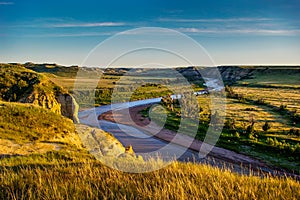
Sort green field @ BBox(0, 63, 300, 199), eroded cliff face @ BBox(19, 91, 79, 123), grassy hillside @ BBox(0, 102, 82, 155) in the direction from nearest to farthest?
green field @ BBox(0, 63, 300, 199) → grassy hillside @ BBox(0, 102, 82, 155) → eroded cliff face @ BBox(19, 91, 79, 123)

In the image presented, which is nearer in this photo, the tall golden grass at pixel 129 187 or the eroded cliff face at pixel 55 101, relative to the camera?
the tall golden grass at pixel 129 187

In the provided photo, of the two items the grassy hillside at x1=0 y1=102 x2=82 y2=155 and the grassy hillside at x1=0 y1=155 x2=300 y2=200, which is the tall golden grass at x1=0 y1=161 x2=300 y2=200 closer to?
the grassy hillside at x1=0 y1=155 x2=300 y2=200

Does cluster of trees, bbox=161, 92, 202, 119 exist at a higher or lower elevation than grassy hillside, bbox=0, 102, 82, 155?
lower

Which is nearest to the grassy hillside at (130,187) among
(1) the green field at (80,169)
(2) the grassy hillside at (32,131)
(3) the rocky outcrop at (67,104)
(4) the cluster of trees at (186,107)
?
(1) the green field at (80,169)

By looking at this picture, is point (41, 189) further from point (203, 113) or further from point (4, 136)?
point (203, 113)

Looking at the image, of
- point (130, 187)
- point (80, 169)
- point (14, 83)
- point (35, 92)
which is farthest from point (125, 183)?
point (14, 83)

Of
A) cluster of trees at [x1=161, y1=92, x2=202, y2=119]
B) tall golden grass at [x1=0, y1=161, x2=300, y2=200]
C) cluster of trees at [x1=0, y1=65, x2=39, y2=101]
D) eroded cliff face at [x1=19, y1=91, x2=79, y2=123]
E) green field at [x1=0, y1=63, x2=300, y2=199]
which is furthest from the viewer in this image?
cluster of trees at [x1=161, y1=92, x2=202, y2=119]

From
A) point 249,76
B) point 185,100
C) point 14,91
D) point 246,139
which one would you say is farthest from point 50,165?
point 249,76

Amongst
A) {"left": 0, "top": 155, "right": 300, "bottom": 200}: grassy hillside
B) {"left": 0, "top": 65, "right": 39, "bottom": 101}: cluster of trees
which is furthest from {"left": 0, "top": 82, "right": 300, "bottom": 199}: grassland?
{"left": 0, "top": 65, "right": 39, "bottom": 101}: cluster of trees

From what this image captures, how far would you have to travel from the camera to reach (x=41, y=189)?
464 cm

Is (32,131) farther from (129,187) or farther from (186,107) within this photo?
(186,107)

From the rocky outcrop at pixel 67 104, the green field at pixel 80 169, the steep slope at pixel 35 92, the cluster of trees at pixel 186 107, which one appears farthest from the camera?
the cluster of trees at pixel 186 107

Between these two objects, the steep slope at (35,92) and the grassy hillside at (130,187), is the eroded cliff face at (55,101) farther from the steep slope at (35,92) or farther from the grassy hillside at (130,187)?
the grassy hillside at (130,187)

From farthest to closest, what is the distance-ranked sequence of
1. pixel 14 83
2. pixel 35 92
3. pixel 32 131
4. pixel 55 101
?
1. pixel 14 83
2. pixel 55 101
3. pixel 35 92
4. pixel 32 131
